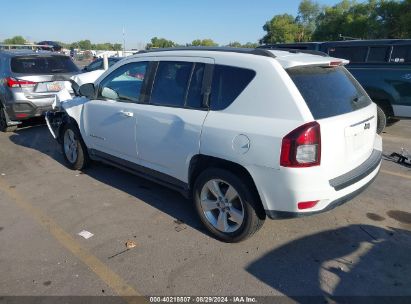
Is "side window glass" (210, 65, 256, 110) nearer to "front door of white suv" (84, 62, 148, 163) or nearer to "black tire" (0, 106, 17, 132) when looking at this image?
"front door of white suv" (84, 62, 148, 163)

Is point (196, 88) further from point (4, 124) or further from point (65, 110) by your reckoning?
point (4, 124)

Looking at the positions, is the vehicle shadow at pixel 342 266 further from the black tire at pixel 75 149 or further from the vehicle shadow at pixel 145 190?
the black tire at pixel 75 149

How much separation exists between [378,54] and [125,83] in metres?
5.51

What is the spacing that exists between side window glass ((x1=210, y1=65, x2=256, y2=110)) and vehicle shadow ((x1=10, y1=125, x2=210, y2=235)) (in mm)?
1366

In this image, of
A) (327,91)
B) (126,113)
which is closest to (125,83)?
(126,113)

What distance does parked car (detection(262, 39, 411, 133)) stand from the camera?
7.18m

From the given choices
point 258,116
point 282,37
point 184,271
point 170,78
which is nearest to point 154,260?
point 184,271

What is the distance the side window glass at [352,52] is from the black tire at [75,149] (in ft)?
19.0

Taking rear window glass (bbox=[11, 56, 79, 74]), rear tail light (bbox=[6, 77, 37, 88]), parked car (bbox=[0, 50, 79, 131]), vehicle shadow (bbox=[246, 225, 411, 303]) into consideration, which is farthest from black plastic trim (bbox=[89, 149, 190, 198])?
rear window glass (bbox=[11, 56, 79, 74])

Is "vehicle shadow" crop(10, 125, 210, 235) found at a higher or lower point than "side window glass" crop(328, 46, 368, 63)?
lower

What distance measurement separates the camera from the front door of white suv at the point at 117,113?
4.42 meters

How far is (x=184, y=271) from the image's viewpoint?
3264 mm

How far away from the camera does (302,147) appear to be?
117 inches

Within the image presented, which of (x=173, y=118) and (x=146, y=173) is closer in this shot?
(x=173, y=118)
